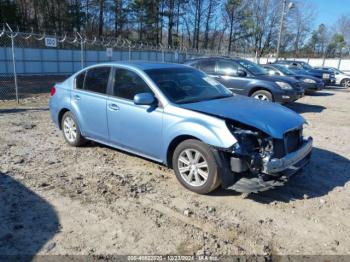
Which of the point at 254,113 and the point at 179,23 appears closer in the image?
the point at 254,113

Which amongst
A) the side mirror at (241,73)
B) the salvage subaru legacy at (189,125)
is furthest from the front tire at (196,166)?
the side mirror at (241,73)

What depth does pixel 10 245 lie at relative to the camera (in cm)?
336

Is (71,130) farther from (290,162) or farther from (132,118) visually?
(290,162)

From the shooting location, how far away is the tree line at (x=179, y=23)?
42469 millimetres

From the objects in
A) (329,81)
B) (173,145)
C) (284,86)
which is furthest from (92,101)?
(329,81)

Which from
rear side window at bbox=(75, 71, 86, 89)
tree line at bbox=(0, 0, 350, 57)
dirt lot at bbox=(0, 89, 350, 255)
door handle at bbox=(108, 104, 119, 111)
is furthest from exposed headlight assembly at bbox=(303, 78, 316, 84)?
tree line at bbox=(0, 0, 350, 57)

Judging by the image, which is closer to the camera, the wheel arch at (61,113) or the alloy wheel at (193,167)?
the alloy wheel at (193,167)

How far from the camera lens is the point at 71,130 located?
6.41 m

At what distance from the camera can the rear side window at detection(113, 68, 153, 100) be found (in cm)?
510

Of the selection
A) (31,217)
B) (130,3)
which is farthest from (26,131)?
(130,3)

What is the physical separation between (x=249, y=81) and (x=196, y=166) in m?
6.81

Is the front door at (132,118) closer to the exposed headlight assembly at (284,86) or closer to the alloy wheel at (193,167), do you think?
the alloy wheel at (193,167)

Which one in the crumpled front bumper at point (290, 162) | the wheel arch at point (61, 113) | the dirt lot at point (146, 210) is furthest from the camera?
the wheel arch at point (61, 113)

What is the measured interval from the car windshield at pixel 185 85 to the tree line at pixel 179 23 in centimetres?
3482
